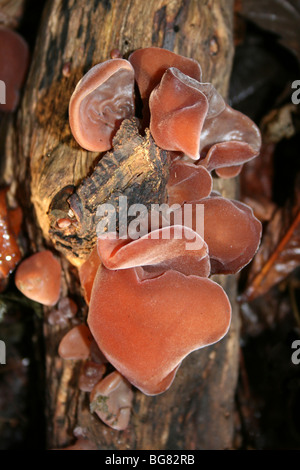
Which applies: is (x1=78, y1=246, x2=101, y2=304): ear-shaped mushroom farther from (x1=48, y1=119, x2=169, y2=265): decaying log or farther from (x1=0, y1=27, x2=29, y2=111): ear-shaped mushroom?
(x1=0, y1=27, x2=29, y2=111): ear-shaped mushroom

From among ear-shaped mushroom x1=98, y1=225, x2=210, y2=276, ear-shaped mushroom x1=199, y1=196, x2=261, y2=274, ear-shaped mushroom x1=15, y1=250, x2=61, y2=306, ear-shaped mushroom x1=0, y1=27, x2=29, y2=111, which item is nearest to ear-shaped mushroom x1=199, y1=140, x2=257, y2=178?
ear-shaped mushroom x1=199, y1=196, x2=261, y2=274

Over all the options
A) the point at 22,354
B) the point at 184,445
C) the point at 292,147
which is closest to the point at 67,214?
the point at 184,445

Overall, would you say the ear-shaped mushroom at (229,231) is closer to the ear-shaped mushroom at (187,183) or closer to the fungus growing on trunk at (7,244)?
the ear-shaped mushroom at (187,183)

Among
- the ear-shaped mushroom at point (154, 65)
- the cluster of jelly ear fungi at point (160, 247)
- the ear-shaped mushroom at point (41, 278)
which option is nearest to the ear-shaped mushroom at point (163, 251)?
the cluster of jelly ear fungi at point (160, 247)

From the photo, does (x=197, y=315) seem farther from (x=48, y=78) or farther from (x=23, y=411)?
(x=23, y=411)

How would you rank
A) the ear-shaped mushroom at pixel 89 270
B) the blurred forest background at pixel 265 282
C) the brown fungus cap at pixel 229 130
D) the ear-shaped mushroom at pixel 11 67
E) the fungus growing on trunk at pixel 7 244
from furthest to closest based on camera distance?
the blurred forest background at pixel 265 282, the ear-shaped mushroom at pixel 11 67, the fungus growing on trunk at pixel 7 244, the brown fungus cap at pixel 229 130, the ear-shaped mushroom at pixel 89 270
